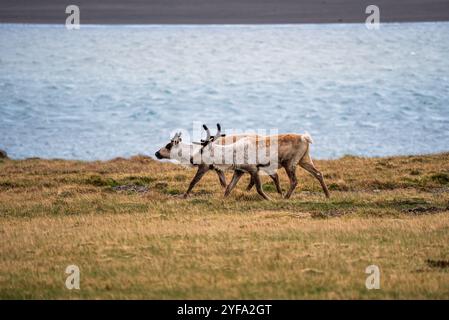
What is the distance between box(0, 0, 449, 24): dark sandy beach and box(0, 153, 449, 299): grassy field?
6501 cm

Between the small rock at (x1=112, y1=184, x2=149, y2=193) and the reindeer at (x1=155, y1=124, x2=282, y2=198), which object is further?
the small rock at (x1=112, y1=184, x2=149, y2=193)

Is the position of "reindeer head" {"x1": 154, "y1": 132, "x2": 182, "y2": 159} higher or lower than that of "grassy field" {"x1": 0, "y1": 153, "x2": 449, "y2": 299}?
higher

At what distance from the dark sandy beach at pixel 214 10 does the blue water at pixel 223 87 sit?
2.40m

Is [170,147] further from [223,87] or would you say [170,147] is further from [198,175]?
[223,87]

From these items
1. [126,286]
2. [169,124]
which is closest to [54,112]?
[169,124]

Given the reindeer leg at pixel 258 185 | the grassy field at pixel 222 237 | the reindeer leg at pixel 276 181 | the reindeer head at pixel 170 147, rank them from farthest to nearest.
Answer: the reindeer head at pixel 170 147, the reindeer leg at pixel 276 181, the reindeer leg at pixel 258 185, the grassy field at pixel 222 237

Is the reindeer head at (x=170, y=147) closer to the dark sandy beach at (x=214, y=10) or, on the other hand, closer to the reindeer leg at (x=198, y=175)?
the reindeer leg at (x=198, y=175)

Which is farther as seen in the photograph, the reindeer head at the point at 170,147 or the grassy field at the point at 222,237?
the reindeer head at the point at 170,147

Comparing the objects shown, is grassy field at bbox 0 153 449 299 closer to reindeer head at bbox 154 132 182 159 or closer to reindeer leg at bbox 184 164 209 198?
reindeer leg at bbox 184 164 209 198

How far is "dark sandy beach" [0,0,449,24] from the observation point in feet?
280

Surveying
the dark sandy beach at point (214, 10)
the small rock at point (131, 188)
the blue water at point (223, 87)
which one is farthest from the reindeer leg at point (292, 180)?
the dark sandy beach at point (214, 10)

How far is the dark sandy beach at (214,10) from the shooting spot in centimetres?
8525

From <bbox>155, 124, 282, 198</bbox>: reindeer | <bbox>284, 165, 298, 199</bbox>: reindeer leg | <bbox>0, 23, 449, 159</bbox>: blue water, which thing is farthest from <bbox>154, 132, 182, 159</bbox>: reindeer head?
<bbox>0, 23, 449, 159</bbox>: blue water

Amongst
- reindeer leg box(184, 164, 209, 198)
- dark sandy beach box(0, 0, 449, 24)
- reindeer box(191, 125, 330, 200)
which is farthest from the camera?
dark sandy beach box(0, 0, 449, 24)
